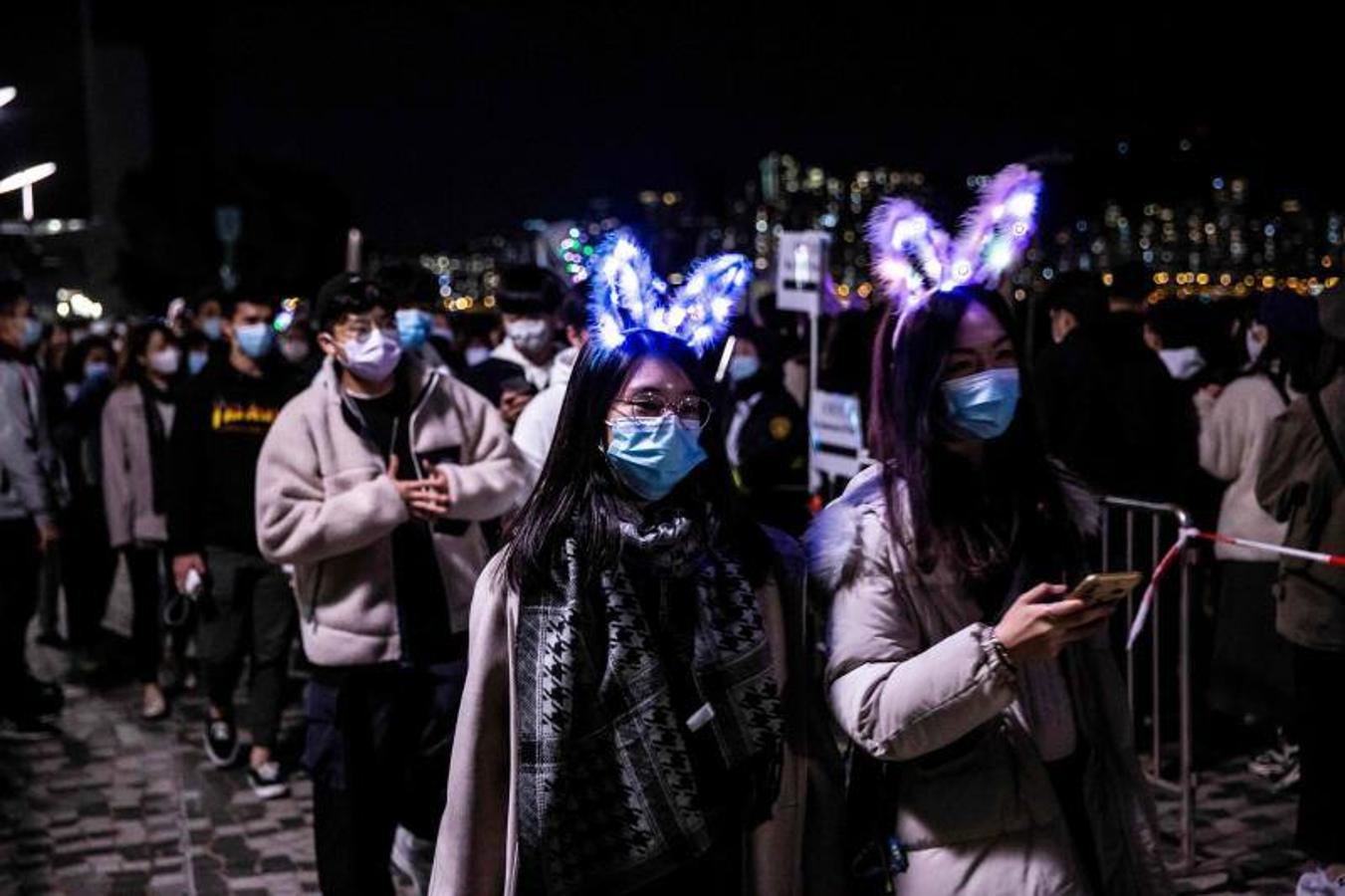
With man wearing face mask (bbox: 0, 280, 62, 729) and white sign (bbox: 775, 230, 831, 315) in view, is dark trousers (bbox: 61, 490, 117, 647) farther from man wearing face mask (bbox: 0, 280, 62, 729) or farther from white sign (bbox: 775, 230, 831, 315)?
white sign (bbox: 775, 230, 831, 315)

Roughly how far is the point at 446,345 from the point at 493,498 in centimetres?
499

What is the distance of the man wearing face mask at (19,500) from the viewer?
32.0 ft

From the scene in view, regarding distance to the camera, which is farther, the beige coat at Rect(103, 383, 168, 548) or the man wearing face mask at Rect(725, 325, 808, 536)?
the beige coat at Rect(103, 383, 168, 548)

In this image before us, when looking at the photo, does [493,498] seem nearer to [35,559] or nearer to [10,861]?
[10,861]

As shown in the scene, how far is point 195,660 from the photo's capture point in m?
12.5

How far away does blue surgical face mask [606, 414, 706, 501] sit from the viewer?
3.36m

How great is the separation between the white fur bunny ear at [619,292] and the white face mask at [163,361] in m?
8.92

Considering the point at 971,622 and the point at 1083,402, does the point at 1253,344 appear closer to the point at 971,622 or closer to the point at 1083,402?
the point at 1083,402

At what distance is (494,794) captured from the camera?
129 inches

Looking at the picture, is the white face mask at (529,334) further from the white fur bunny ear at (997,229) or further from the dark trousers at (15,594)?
the white fur bunny ear at (997,229)

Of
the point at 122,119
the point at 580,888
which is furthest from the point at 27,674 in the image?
the point at 122,119

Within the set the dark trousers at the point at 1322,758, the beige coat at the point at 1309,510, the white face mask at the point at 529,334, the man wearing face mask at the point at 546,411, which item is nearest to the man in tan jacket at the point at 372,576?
the man wearing face mask at the point at 546,411

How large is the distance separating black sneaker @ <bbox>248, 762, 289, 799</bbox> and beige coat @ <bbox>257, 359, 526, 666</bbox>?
9.54 feet

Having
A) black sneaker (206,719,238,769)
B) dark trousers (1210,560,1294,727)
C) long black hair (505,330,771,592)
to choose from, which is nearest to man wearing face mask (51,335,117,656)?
black sneaker (206,719,238,769)
